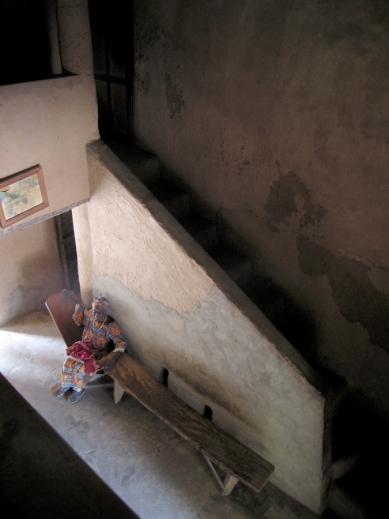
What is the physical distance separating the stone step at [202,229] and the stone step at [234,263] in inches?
3.4

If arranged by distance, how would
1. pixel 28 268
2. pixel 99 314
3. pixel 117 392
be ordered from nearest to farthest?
1. pixel 117 392
2. pixel 99 314
3. pixel 28 268

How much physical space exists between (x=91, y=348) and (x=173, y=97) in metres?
2.85

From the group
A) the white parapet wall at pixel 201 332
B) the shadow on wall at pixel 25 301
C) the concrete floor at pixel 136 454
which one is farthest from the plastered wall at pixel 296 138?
the shadow on wall at pixel 25 301

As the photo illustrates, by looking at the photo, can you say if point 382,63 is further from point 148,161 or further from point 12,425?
point 12,425

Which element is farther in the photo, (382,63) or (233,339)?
(233,339)

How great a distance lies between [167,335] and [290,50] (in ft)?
9.25

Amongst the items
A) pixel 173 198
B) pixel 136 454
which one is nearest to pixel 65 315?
pixel 136 454

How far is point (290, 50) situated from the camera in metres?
3.47

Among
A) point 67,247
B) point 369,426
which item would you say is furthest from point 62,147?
point 369,426

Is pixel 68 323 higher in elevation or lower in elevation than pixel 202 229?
lower

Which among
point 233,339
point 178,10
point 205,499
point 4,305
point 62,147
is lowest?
point 205,499

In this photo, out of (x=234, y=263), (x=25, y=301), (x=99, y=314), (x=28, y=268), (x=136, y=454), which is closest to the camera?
(x=136, y=454)

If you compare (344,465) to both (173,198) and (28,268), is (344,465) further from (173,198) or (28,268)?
(28,268)

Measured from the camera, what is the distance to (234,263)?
4.34 metres
